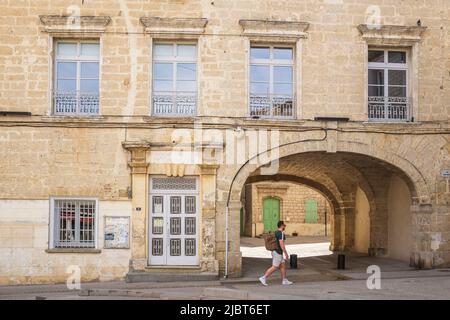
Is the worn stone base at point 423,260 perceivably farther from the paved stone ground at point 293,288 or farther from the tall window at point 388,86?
the tall window at point 388,86

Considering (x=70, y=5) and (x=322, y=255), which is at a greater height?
(x=70, y=5)

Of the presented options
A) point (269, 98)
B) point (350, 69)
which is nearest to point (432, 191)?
point (350, 69)

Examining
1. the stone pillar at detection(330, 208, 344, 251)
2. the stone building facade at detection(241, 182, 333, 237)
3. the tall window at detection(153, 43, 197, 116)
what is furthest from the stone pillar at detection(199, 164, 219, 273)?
the stone building facade at detection(241, 182, 333, 237)

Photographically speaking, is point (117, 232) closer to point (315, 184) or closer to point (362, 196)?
point (362, 196)

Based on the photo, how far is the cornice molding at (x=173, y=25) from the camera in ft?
49.8

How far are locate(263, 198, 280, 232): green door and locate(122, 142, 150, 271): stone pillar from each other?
20.9 m

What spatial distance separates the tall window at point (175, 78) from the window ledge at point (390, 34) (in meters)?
4.19

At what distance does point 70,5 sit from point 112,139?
3312 millimetres

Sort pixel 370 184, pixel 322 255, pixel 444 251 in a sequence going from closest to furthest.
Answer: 1. pixel 444 251
2. pixel 370 184
3. pixel 322 255

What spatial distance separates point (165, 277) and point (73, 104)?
4.59m

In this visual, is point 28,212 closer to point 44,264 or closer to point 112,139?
point 44,264

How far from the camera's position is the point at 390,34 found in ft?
51.8

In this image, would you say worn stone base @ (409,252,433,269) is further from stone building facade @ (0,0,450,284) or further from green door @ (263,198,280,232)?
green door @ (263,198,280,232)

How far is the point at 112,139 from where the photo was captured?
1515 centimetres
